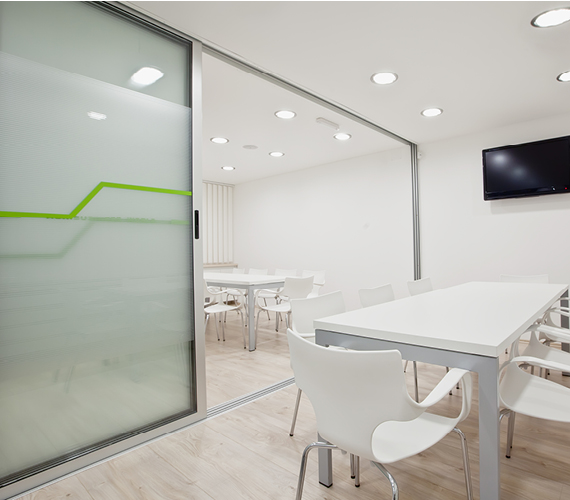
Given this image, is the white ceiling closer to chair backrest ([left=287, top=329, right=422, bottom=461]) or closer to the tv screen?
the tv screen

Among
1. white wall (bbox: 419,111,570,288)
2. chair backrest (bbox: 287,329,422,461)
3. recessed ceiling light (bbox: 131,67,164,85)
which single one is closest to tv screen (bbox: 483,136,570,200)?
white wall (bbox: 419,111,570,288)

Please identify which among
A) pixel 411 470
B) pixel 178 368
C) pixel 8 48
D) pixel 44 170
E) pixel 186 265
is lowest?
pixel 411 470

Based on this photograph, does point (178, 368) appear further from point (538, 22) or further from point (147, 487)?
point (538, 22)

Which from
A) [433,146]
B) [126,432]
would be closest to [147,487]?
[126,432]

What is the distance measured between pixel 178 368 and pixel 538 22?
311cm

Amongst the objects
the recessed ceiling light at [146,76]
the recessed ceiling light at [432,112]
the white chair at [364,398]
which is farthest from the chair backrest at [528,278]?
the recessed ceiling light at [146,76]

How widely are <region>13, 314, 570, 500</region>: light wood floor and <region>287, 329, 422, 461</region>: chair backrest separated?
2.24 ft

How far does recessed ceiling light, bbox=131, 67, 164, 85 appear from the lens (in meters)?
2.10

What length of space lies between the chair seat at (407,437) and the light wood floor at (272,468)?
46cm

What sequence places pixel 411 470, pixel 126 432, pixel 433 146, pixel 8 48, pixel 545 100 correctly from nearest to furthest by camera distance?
1. pixel 8 48
2. pixel 411 470
3. pixel 126 432
4. pixel 545 100
5. pixel 433 146

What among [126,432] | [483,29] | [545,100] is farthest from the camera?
[545,100]

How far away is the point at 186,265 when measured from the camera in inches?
90.8

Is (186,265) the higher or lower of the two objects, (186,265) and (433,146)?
the lower

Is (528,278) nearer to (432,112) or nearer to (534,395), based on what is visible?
(432,112)
